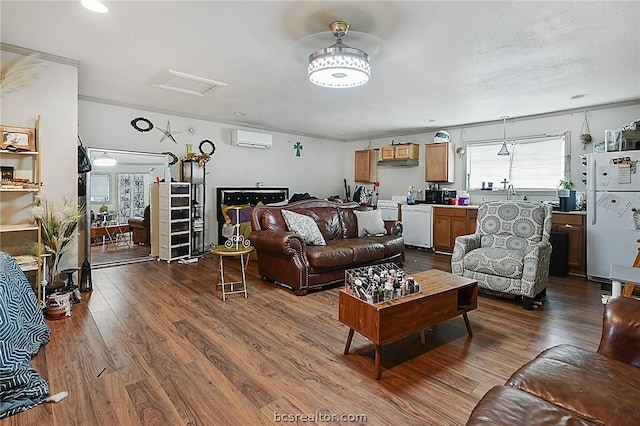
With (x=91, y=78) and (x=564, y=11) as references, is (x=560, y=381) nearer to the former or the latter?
(x=564, y=11)

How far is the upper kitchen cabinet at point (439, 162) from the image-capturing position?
6.42 meters

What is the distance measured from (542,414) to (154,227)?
566 cm

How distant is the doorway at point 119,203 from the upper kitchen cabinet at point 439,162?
4.92 m

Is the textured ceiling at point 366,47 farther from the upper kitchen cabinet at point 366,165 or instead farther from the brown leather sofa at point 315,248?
the upper kitchen cabinet at point 366,165

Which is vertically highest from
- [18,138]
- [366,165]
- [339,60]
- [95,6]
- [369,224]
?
[95,6]

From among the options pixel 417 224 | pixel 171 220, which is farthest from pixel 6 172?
pixel 417 224

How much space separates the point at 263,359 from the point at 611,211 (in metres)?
4.60

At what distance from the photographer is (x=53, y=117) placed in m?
3.36

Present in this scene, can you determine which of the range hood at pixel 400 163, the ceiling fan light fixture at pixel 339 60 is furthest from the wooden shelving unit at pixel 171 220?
the range hood at pixel 400 163

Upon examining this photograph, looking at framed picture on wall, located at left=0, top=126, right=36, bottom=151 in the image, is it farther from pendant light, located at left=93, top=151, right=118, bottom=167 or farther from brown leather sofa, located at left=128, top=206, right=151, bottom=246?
brown leather sofa, located at left=128, top=206, right=151, bottom=246

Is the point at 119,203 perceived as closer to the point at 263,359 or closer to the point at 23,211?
the point at 23,211

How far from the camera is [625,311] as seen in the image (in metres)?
1.58

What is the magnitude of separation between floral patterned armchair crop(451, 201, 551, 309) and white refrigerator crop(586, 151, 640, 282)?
44.7 inches

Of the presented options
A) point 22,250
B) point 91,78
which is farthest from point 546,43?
point 22,250
